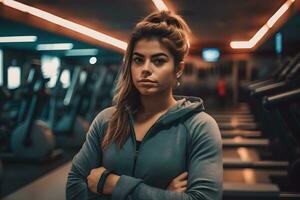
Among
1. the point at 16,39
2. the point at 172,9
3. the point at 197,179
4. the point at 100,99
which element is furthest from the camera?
the point at 16,39

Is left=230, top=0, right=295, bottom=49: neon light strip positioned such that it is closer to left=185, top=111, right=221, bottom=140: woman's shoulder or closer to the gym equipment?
the gym equipment

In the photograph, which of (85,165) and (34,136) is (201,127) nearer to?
(85,165)

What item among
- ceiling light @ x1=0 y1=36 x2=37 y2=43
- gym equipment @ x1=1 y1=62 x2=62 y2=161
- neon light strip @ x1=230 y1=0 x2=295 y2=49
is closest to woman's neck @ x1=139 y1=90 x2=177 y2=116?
gym equipment @ x1=1 y1=62 x2=62 y2=161

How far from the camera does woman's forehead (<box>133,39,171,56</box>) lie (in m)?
1.06

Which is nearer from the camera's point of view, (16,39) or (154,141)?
(154,141)

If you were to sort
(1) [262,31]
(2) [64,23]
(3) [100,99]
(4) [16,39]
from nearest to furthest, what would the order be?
1. (2) [64,23]
2. (3) [100,99]
3. (1) [262,31]
4. (4) [16,39]

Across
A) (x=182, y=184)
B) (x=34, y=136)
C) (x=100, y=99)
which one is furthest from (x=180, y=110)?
(x=100, y=99)

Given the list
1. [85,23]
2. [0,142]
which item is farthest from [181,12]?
[0,142]

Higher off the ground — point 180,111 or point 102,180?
point 180,111

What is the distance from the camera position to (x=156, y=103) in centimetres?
113

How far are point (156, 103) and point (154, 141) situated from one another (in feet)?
0.43

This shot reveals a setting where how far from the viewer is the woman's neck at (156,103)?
1119 millimetres

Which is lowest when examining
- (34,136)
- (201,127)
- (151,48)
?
(34,136)

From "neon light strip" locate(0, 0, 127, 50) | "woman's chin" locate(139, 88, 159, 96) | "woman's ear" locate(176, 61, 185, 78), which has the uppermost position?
"neon light strip" locate(0, 0, 127, 50)
